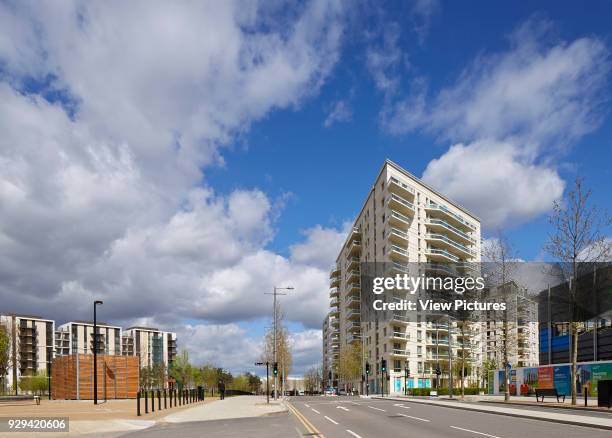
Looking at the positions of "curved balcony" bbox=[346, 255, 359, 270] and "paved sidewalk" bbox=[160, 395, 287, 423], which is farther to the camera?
"curved balcony" bbox=[346, 255, 359, 270]

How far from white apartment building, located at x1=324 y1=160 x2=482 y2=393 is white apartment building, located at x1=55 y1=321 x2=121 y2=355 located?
95366 millimetres

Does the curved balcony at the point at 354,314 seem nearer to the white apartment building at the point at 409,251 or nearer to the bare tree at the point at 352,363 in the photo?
the white apartment building at the point at 409,251

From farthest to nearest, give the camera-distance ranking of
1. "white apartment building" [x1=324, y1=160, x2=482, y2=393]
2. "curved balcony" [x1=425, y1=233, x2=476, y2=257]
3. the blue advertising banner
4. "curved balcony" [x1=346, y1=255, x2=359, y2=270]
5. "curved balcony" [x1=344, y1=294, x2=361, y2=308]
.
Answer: "curved balcony" [x1=346, y1=255, x2=359, y2=270]
"curved balcony" [x1=344, y1=294, x2=361, y2=308]
"curved balcony" [x1=425, y1=233, x2=476, y2=257]
"white apartment building" [x1=324, y1=160, x2=482, y2=393]
the blue advertising banner

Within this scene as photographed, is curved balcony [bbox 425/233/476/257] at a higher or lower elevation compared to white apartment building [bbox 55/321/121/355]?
higher

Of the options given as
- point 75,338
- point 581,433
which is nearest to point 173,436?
point 581,433

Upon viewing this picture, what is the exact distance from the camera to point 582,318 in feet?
143

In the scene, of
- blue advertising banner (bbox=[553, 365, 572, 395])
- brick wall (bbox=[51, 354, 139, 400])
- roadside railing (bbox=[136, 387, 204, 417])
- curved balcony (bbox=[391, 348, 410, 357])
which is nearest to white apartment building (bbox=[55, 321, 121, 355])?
curved balcony (bbox=[391, 348, 410, 357])

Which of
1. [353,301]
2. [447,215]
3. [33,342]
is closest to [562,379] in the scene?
[447,215]

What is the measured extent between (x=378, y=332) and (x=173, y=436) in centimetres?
8776

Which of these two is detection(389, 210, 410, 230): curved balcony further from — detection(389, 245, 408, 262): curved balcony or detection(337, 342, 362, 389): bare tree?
detection(337, 342, 362, 389): bare tree

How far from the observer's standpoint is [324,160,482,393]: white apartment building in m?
97.8

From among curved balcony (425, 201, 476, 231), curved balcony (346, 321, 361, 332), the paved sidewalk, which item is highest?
curved balcony (425, 201, 476, 231)

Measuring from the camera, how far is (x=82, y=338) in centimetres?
18188

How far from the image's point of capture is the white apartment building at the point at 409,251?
97812 millimetres
